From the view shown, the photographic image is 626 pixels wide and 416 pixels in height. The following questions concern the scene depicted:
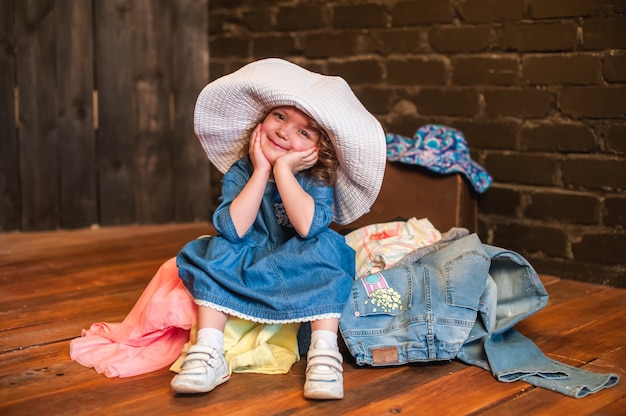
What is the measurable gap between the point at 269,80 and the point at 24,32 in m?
2.15

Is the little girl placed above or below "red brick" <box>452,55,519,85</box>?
below

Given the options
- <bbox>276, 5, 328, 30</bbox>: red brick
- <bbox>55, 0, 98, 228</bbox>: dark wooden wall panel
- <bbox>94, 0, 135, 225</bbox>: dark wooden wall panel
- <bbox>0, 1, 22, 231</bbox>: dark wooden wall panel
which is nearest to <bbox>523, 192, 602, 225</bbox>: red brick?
<bbox>276, 5, 328, 30</bbox>: red brick

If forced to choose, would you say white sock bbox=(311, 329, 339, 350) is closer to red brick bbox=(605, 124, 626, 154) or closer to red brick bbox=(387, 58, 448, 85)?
red brick bbox=(605, 124, 626, 154)

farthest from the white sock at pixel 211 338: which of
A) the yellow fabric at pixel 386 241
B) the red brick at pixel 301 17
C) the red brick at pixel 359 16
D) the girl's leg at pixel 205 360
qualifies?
the red brick at pixel 301 17

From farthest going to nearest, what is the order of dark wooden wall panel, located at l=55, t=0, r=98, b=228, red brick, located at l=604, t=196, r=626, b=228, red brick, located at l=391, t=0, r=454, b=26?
1. dark wooden wall panel, located at l=55, t=0, r=98, b=228
2. red brick, located at l=391, t=0, r=454, b=26
3. red brick, located at l=604, t=196, r=626, b=228

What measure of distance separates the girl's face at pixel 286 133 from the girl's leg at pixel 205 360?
427 millimetres

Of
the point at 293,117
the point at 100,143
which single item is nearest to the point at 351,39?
the point at 100,143

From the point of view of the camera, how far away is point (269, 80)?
2.02 meters

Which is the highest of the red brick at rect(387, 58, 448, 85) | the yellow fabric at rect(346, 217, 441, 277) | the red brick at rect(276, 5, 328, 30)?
the red brick at rect(276, 5, 328, 30)

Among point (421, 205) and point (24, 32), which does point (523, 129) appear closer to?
point (421, 205)

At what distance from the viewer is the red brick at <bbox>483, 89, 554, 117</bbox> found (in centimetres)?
309

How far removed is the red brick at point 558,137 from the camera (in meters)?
3.00

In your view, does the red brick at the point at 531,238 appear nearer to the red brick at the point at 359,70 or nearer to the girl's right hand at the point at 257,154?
the red brick at the point at 359,70

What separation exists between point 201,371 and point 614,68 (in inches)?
75.2
